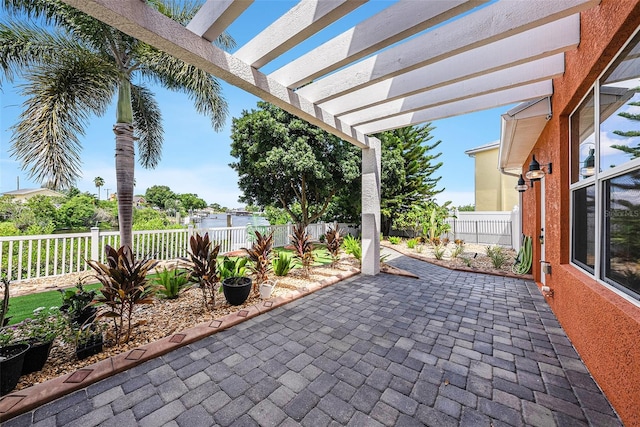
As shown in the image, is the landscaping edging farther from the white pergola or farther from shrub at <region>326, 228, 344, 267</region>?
the white pergola

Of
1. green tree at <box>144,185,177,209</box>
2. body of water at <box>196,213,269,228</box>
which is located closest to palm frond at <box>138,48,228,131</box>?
body of water at <box>196,213,269,228</box>

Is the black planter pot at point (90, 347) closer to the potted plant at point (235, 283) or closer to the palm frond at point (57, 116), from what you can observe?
the potted plant at point (235, 283)

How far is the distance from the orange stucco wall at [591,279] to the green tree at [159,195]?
55.0 metres

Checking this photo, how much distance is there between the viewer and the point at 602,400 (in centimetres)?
188

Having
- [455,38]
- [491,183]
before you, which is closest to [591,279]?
[455,38]

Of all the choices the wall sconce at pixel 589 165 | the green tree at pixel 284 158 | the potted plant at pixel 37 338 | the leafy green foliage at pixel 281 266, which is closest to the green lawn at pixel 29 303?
the potted plant at pixel 37 338

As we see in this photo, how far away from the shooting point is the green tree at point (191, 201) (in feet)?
159

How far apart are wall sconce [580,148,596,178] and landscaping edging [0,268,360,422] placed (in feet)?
13.8

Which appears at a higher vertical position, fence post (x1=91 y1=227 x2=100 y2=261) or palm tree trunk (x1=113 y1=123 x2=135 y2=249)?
palm tree trunk (x1=113 y1=123 x2=135 y2=249)

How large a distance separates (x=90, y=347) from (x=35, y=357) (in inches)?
14.1

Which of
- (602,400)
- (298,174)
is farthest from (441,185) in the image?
(602,400)

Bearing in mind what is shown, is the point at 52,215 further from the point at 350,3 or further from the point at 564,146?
the point at 564,146

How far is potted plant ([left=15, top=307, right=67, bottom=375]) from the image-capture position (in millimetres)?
2092

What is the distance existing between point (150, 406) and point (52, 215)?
23137mm
